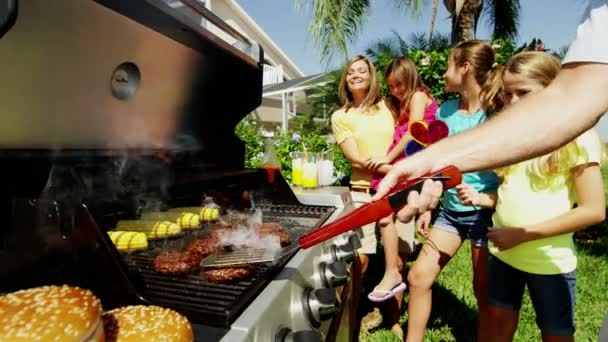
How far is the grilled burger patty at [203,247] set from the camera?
146 centimetres

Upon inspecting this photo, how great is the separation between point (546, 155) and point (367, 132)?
152cm

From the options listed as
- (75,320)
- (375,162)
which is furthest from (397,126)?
(75,320)

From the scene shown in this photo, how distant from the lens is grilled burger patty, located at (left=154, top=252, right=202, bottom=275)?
1269mm

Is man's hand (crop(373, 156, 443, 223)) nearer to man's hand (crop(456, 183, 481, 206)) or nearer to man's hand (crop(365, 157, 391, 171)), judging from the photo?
man's hand (crop(456, 183, 481, 206))

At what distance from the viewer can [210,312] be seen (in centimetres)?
94

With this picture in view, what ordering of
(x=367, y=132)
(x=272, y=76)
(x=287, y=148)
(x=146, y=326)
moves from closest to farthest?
(x=146, y=326) → (x=367, y=132) → (x=287, y=148) → (x=272, y=76)

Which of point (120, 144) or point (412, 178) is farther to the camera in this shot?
point (120, 144)

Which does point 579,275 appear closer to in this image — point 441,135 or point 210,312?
point 441,135

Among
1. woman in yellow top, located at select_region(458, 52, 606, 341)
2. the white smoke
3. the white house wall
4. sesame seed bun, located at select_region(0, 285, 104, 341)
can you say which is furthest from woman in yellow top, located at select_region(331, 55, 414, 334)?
the white house wall

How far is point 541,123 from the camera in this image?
115 cm

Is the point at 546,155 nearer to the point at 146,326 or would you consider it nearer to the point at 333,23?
the point at 146,326

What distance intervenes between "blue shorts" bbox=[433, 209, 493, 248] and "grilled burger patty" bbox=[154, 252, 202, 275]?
2.14m

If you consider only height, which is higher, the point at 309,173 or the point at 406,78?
the point at 406,78

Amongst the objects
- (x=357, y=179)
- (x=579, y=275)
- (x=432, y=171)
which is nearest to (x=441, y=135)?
(x=357, y=179)
